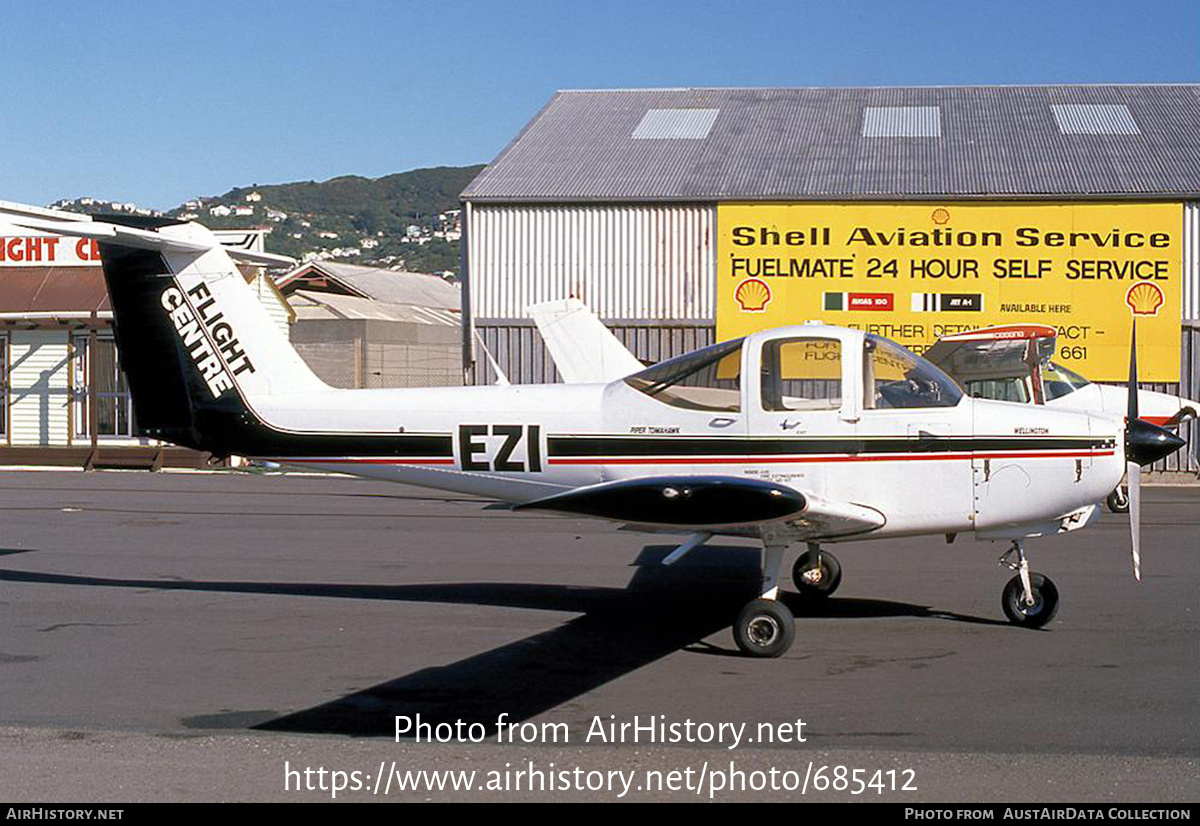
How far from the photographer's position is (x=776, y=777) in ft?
20.5

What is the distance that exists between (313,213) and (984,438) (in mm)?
189715

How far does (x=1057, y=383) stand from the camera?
1989cm

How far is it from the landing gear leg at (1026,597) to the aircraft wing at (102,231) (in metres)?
6.55

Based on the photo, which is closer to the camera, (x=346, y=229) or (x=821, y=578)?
(x=821, y=578)

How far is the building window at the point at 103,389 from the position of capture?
95.9ft

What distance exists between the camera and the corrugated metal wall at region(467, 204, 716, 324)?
27.9m

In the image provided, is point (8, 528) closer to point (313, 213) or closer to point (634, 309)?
point (634, 309)

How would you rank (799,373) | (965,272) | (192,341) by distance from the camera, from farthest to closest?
(965,272) < (192,341) < (799,373)

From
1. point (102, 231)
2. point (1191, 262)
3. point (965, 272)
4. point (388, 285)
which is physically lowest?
point (102, 231)

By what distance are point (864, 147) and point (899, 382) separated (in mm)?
20979

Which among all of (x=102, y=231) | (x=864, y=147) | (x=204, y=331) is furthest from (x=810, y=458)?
(x=864, y=147)

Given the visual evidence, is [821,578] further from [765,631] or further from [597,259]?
[597,259]

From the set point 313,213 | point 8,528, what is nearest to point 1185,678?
point 8,528
